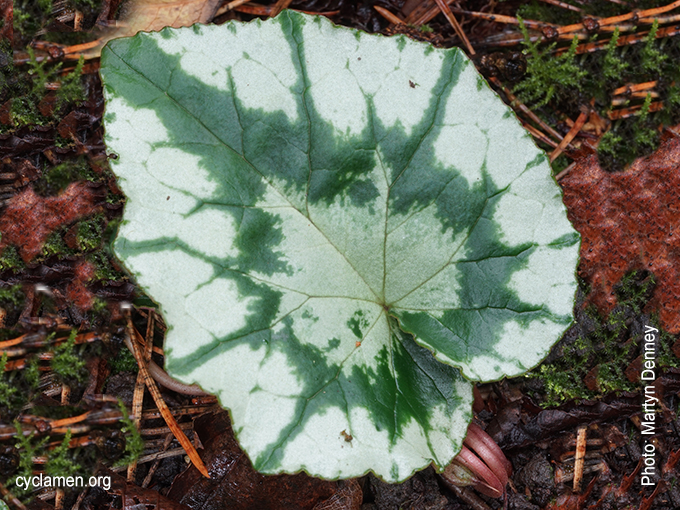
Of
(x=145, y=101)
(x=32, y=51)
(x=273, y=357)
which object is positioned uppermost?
(x=32, y=51)

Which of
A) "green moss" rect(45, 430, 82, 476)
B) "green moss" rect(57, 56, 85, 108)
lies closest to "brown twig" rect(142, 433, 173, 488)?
"green moss" rect(45, 430, 82, 476)

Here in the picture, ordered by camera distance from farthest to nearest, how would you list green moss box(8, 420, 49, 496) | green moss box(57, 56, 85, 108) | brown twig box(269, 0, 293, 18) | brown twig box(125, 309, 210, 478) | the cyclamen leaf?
brown twig box(269, 0, 293, 18) → green moss box(57, 56, 85, 108) → brown twig box(125, 309, 210, 478) → green moss box(8, 420, 49, 496) → the cyclamen leaf

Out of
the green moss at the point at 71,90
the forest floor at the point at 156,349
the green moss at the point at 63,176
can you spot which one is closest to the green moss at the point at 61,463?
the forest floor at the point at 156,349

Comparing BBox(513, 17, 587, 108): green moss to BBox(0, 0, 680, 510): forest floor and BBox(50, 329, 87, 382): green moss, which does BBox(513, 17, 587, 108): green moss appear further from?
BBox(50, 329, 87, 382): green moss

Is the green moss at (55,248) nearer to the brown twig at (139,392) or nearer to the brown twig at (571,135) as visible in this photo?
the brown twig at (139,392)

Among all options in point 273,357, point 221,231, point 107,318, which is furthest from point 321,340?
point 107,318

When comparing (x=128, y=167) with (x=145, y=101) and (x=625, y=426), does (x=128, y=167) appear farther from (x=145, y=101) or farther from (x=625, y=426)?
(x=625, y=426)

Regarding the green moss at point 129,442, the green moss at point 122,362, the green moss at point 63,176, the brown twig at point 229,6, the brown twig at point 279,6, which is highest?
the brown twig at point 229,6

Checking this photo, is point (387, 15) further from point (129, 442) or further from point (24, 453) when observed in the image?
point (24, 453)
